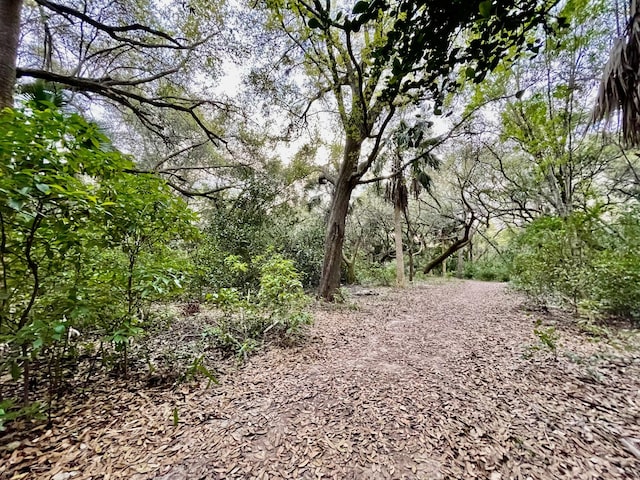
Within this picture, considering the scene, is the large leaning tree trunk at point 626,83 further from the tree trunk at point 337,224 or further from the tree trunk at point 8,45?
the tree trunk at point 8,45

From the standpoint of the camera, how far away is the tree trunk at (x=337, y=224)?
6.01 metres

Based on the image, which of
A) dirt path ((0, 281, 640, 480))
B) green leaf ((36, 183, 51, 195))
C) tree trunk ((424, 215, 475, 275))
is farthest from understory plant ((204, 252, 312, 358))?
tree trunk ((424, 215, 475, 275))

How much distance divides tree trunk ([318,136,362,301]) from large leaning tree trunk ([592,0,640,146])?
410cm

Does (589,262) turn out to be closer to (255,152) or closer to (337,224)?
(337,224)

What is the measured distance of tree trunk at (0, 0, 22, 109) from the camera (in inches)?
88.2

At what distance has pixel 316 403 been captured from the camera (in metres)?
2.07

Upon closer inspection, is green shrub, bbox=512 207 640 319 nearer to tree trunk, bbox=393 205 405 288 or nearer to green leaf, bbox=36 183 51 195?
tree trunk, bbox=393 205 405 288

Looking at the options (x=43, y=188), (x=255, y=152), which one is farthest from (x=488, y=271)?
(x=43, y=188)

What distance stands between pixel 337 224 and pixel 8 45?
532cm

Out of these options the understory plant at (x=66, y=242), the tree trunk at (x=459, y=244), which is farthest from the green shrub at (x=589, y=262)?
the tree trunk at (x=459, y=244)

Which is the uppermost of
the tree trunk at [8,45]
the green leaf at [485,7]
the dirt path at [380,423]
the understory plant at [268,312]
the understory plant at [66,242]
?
the tree trunk at [8,45]

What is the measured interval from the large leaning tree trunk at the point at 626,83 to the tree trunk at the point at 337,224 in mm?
4101

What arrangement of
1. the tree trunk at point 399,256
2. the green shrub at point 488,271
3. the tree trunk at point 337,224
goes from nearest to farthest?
the tree trunk at point 337,224 < the tree trunk at point 399,256 < the green shrub at point 488,271

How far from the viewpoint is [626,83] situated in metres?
2.11
